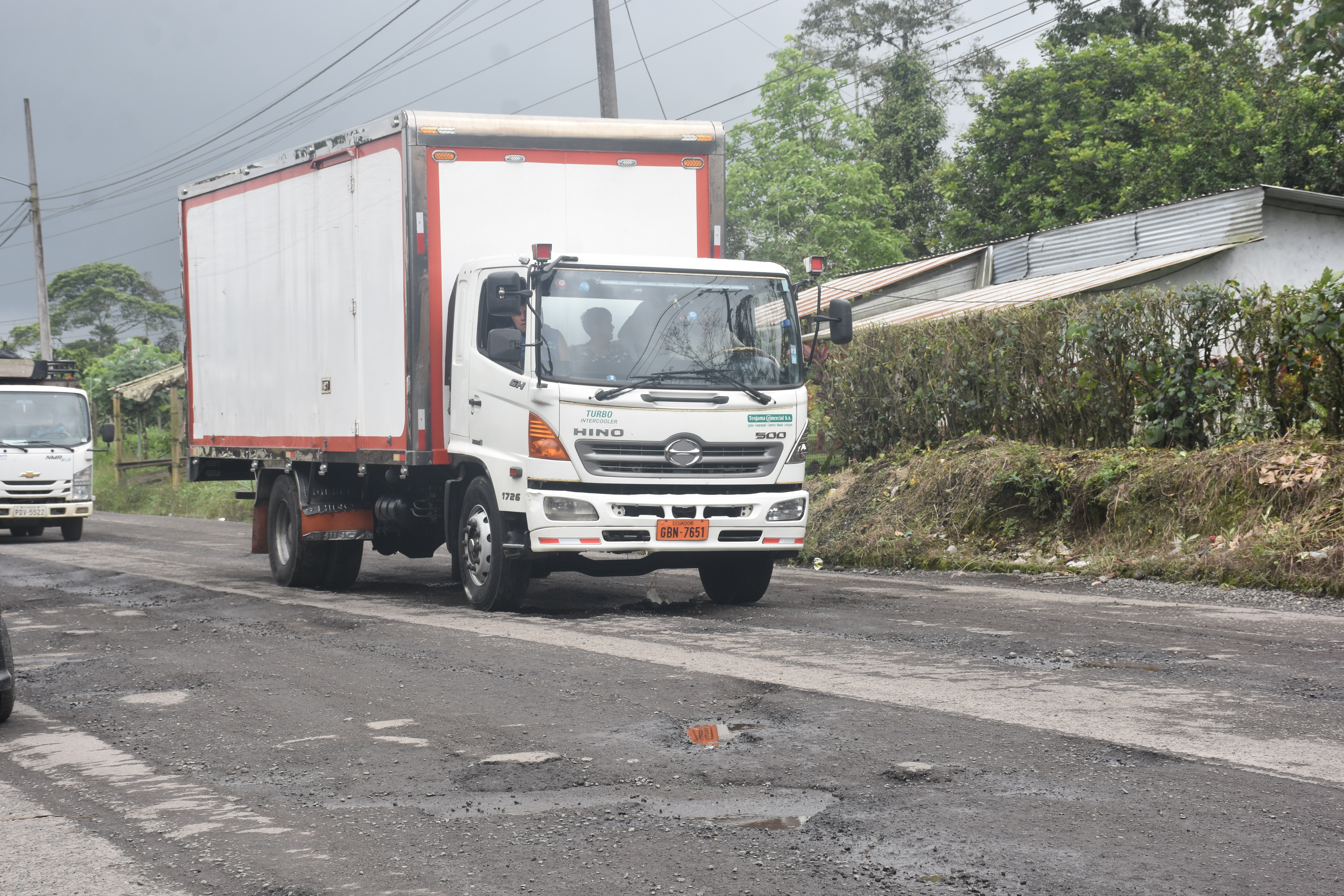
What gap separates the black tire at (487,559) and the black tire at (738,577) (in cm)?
143

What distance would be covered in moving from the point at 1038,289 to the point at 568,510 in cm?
1363

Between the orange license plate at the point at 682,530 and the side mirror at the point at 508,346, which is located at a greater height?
the side mirror at the point at 508,346

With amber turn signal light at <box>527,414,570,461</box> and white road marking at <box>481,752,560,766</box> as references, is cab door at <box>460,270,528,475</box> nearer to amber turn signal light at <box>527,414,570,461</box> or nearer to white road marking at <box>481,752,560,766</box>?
amber turn signal light at <box>527,414,570,461</box>

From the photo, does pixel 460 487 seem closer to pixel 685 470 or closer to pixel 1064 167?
pixel 685 470

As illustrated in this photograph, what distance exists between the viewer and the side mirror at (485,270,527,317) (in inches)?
368

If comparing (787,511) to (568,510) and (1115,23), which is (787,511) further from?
(1115,23)

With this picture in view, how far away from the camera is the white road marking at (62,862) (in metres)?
3.91

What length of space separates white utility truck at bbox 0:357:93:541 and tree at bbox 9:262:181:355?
65.1m

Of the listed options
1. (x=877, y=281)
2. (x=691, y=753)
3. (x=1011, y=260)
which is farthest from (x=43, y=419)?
(x=691, y=753)

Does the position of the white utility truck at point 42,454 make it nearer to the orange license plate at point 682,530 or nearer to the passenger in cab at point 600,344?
the passenger in cab at point 600,344

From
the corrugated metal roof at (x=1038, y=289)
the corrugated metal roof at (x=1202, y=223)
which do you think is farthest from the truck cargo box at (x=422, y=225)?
the corrugated metal roof at (x=1202, y=223)

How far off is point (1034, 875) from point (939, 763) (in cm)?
125

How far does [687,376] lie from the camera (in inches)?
371

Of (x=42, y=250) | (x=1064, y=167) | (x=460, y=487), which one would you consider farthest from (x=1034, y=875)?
(x=42, y=250)
